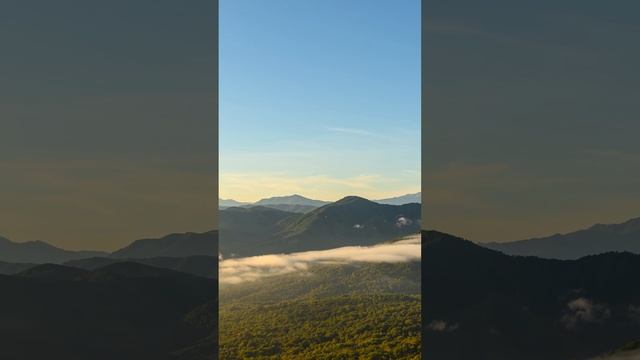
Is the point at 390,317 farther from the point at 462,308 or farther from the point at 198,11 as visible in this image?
the point at 198,11

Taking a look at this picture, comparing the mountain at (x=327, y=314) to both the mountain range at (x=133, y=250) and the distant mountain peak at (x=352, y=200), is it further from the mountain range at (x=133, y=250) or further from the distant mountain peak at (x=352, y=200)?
the mountain range at (x=133, y=250)

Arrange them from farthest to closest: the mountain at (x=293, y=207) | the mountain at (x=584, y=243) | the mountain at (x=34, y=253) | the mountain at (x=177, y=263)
A: the mountain at (x=293, y=207)
the mountain at (x=584, y=243)
the mountain at (x=177, y=263)
the mountain at (x=34, y=253)

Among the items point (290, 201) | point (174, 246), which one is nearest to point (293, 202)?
point (290, 201)

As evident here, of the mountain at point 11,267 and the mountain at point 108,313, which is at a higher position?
the mountain at point 11,267

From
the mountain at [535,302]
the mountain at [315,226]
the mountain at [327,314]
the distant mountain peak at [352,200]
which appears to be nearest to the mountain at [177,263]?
the mountain at [535,302]

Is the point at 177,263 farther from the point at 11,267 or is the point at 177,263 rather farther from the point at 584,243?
the point at 584,243

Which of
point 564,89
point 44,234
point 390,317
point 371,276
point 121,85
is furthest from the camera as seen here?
point 371,276

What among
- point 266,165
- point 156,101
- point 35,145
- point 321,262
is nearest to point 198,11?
point 156,101
